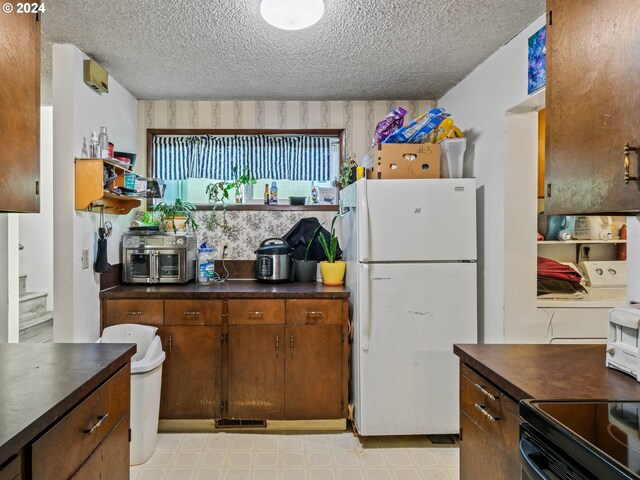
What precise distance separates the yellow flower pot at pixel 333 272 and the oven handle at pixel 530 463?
2017 millimetres

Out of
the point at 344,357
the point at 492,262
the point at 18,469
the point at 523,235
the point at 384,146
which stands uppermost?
the point at 384,146

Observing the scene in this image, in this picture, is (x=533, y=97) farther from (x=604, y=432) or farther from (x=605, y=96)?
(x=604, y=432)

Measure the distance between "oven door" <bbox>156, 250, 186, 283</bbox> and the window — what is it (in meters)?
0.62

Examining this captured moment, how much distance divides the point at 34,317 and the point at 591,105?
4.56m

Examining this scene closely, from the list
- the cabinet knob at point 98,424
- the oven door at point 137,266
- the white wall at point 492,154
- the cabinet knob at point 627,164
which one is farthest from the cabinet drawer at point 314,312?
the cabinet knob at point 627,164

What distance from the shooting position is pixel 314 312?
2744mm

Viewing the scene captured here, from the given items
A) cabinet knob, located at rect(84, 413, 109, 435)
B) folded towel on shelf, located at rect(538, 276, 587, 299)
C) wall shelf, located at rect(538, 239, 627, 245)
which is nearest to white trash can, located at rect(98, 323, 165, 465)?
cabinet knob, located at rect(84, 413, 109, 435)

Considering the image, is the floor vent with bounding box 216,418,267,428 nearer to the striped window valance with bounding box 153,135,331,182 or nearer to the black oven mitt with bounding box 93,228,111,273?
the black oven mitt with bounding box 93,228,111,273

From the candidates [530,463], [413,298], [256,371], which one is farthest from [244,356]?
[530,463]

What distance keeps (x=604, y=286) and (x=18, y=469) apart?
340 cm

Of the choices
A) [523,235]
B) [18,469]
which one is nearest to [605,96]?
[523,235]

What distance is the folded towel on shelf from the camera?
263 cm

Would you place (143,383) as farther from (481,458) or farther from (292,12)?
(292,12)

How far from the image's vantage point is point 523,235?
2.42 metres
